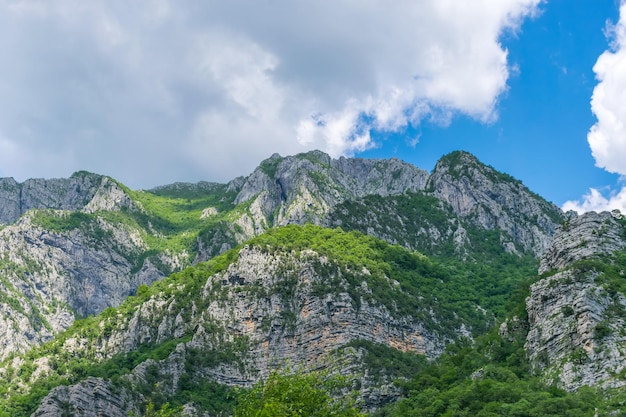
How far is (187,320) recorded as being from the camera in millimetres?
134250

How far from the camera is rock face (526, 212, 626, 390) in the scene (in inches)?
2498

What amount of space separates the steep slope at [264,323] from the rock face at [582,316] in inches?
1339

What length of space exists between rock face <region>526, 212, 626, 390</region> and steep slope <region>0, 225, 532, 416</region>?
34009 millimetres

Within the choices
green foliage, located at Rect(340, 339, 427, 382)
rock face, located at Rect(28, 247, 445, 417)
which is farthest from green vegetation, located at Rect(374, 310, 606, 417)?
rock face, located at Rect(28, 247, 445, 417)

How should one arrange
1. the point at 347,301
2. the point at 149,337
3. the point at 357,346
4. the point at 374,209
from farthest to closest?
the point at 374,209
the point at 149,337
the point at 347,301
the point at 357,346

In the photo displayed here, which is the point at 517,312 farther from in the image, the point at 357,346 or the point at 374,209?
the point at 374,209

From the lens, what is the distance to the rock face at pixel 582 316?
63.4m

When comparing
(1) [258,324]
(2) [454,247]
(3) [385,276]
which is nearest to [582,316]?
(1) [258,324]

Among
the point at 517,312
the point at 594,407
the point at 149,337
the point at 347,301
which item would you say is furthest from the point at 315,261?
the point at 594,407

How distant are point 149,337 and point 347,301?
39.7 meters

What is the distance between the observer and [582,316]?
68.8 meters

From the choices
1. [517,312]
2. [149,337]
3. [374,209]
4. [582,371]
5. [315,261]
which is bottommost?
[582,371]

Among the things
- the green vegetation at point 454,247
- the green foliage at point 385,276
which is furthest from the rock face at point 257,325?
the green vegetation at point 454,247

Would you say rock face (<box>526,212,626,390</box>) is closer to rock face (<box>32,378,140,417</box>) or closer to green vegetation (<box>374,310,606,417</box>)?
green vegetation (<box>374,310,606,417</box>)
